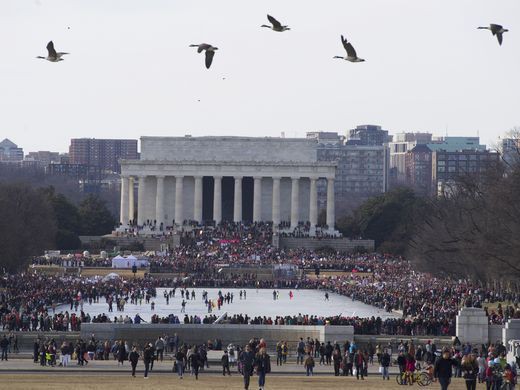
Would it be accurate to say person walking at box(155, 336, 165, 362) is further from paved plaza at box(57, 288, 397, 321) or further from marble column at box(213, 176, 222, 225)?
marble column at box(213, 176, 222, 225)

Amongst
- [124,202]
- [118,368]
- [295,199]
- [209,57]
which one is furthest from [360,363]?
[124,202]

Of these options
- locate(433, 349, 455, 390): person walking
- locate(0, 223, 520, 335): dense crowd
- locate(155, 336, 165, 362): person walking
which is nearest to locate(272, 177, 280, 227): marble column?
locate(0, 223, 520, 335): dense crowd

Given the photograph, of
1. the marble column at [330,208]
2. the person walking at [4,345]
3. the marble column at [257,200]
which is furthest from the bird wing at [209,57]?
the marble column at [257,200]

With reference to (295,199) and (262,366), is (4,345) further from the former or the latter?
(295,199)

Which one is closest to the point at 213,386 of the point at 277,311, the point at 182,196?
the point at 277,311

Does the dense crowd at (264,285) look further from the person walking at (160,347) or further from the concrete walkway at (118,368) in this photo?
the concrete walkway at (118,368)

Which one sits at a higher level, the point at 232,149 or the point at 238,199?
the point at 232,149

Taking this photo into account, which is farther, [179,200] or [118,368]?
[179,200]
